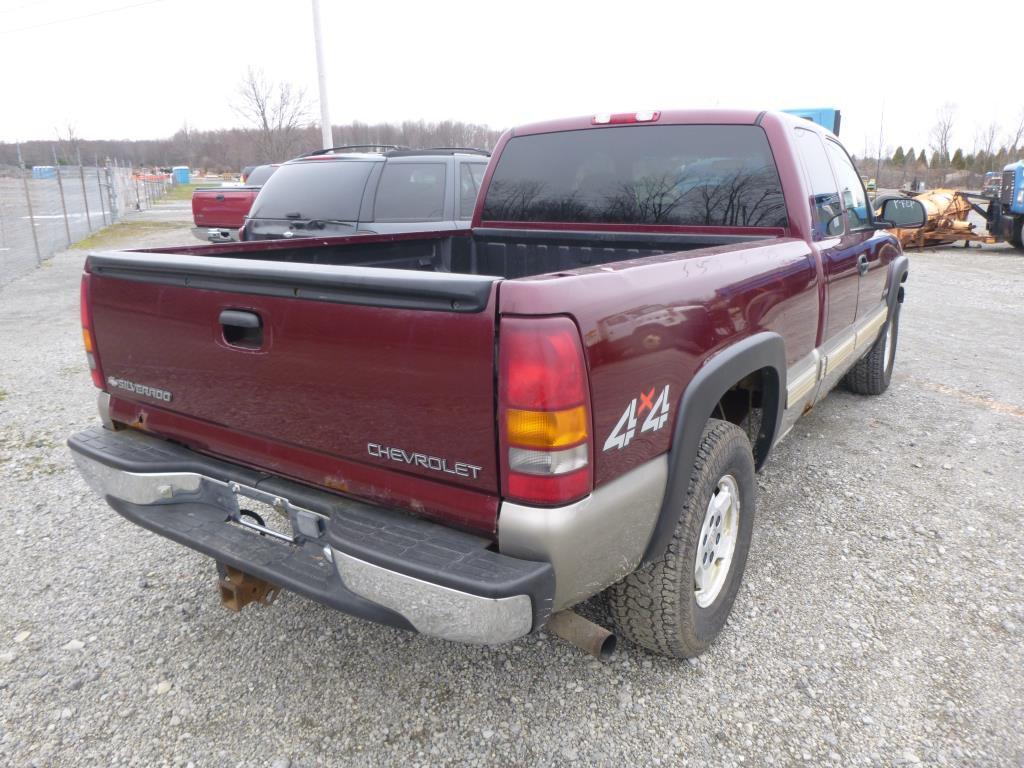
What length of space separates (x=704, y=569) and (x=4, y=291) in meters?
11.6

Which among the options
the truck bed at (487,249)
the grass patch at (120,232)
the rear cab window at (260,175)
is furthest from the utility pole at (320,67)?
the truck bed at (487,249)

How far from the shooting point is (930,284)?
11.7 meters

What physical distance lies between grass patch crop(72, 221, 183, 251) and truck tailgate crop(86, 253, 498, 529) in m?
14.8

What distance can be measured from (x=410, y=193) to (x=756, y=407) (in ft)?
15.9

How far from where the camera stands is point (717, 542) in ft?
8.91

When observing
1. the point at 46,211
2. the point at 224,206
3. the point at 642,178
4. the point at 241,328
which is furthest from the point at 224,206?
the point at 241,328

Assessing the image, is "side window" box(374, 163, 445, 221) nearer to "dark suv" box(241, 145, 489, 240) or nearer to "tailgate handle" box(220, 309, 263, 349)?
"dark suv" box(241, 145, 489, 240)

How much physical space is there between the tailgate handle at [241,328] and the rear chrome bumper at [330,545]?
0.44m

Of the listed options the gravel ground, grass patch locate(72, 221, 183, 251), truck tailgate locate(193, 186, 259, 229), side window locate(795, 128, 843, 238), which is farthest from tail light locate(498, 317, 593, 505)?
grass patch locate(72, 221, 183, 251)

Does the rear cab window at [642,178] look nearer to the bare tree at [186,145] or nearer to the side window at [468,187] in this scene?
the side window at [468,187]

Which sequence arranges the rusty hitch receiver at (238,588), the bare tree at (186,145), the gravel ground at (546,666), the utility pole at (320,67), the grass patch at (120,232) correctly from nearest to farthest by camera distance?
the gravel ground at (546,666) → the rusty hitch receiver at (238,588) → the grass patch at (120,232) → the utility pole at (320,67) → the bare tree at (186,145)

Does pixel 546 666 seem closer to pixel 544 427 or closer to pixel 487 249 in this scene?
pixel 544 427

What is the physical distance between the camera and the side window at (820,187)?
3449mm

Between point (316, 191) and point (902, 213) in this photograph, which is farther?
point (316, 191)
